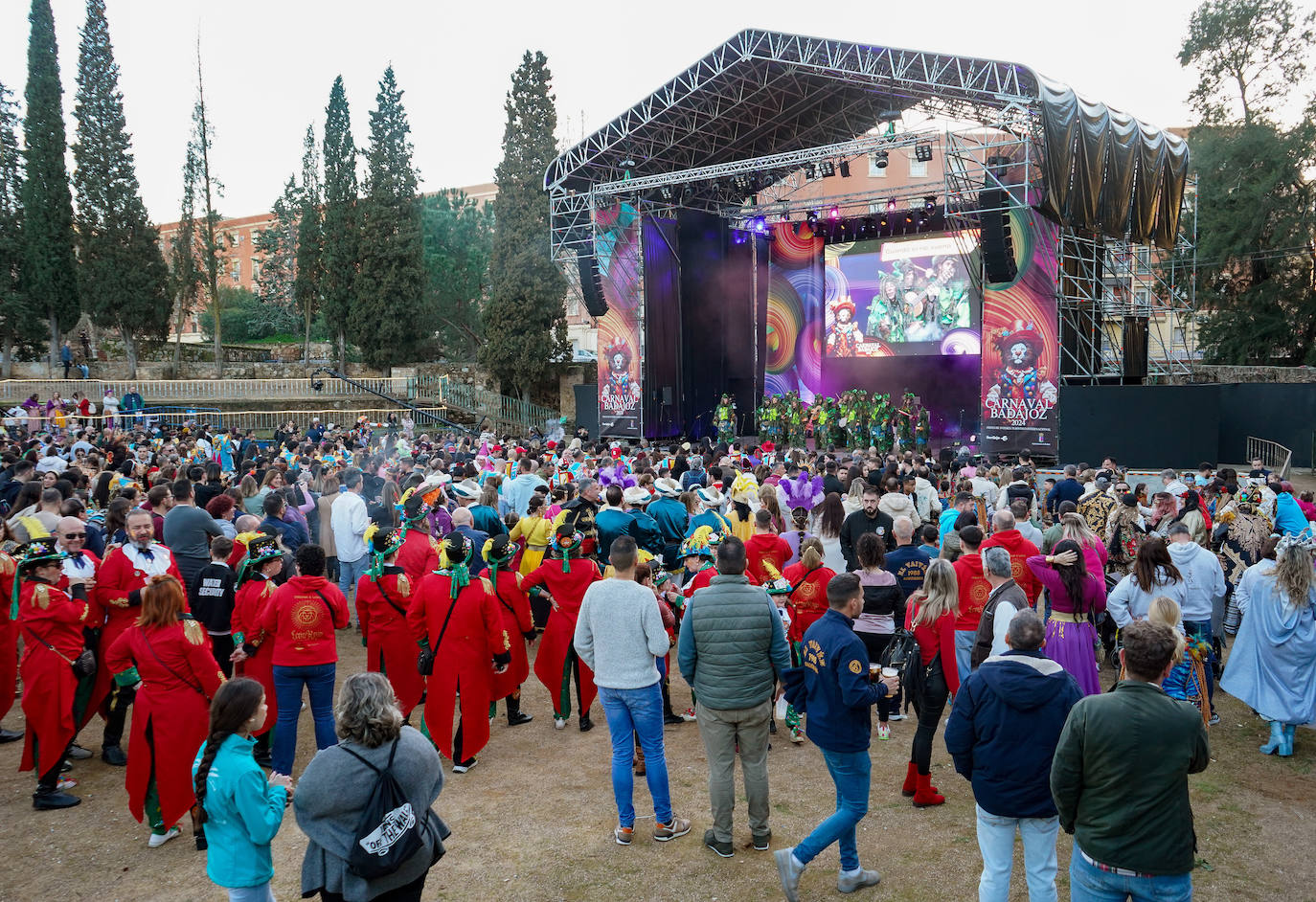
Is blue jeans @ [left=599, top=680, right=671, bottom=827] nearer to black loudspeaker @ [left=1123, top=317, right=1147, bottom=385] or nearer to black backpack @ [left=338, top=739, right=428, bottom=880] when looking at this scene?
black backpack @ [left=338, top=739, right=428, bottom=880]

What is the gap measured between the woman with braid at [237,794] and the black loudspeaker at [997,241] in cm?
1604

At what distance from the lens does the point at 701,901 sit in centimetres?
384

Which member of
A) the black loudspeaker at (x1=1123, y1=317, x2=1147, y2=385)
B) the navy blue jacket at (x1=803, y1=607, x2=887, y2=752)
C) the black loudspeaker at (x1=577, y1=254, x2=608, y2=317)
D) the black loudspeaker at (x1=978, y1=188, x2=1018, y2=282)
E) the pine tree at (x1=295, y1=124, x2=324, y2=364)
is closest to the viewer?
the navy blue jacket at (x1=803, y1=607, x2=887, y2=752)

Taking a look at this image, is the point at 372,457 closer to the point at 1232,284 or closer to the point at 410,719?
the point at 410,719

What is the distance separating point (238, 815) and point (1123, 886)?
2822 millimetres

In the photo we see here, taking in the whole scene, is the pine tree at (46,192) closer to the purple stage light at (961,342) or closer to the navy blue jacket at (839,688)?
the purple stage light at (961,342)

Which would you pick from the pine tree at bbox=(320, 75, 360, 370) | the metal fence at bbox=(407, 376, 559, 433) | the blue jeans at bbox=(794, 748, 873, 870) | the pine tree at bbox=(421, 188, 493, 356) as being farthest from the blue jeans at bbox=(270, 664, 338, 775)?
the pine tree at bbox=(421, 188, 493, 356)

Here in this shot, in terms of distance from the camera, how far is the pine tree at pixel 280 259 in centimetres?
3978

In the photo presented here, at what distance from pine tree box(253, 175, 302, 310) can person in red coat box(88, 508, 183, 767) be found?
120 feet

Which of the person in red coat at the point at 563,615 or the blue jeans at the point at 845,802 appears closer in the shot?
the blue jeans at the point at 845,802

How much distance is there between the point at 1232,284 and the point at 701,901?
2855 centimetres

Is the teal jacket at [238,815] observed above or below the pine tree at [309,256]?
below

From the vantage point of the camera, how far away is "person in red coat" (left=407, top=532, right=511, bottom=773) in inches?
200

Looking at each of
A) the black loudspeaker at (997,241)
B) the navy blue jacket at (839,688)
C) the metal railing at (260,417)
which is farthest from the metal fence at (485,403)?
the navy blue jacket at (839,688)
